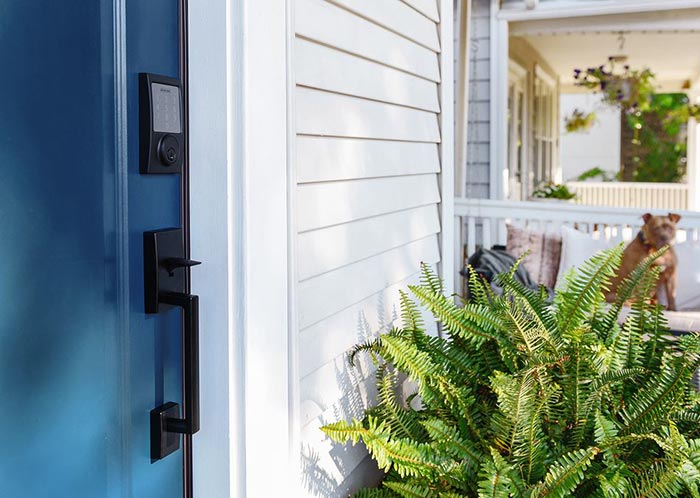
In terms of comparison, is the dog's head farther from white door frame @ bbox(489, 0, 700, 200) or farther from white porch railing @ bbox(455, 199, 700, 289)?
white door frame @ bbox(489, 0, 700, 200)

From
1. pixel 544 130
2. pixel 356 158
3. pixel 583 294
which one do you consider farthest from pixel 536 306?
pixel 544 130

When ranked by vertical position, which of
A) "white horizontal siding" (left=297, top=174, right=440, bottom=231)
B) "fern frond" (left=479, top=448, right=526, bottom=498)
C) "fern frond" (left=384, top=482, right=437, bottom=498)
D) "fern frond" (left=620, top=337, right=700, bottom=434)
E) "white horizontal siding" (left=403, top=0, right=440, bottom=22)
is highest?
"white horizontal siding" (left=403, top=0, right=440, bottom=22)

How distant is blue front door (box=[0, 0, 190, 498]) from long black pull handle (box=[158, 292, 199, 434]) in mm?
29

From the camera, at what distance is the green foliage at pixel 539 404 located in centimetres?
145

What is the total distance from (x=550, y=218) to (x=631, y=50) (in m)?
4.32

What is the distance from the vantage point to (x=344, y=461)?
177 cm

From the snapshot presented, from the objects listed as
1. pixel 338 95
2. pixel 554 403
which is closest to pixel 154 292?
pixel 338 95

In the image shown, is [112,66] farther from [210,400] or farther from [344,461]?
[344,461]

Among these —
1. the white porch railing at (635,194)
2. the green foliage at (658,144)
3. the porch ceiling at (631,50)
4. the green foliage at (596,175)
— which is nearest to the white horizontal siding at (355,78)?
the porch ceiling at (631,50)

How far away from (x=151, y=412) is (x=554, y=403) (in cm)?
91

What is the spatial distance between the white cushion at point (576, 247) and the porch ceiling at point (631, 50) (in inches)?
78.3

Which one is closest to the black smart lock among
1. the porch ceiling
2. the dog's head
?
the dog's head

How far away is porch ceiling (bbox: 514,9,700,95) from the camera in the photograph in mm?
7688

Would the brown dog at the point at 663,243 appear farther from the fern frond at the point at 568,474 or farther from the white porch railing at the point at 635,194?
the white porch railing at the point at 635,194
